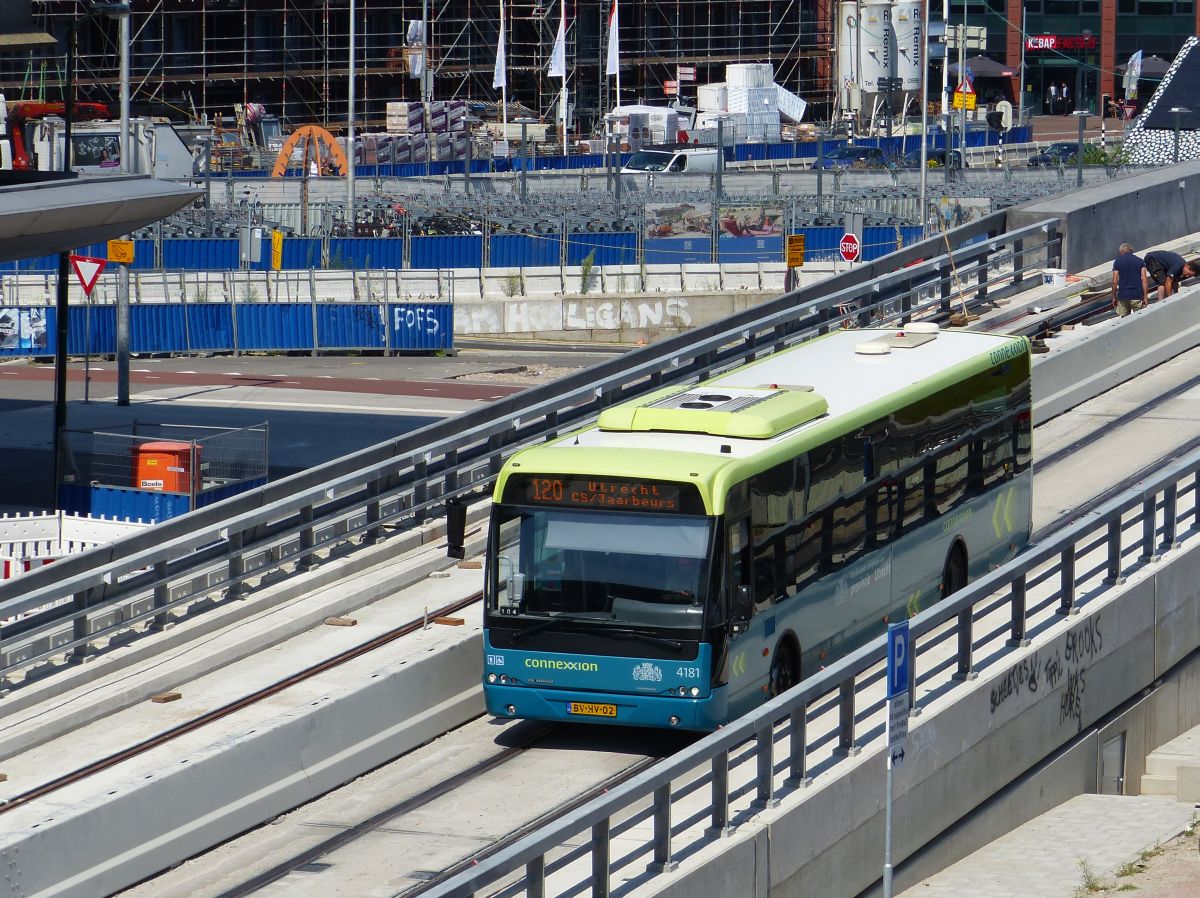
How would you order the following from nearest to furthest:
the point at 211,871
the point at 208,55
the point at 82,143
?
the point at 211,871 → the point at 82,143 → the point at 208,55

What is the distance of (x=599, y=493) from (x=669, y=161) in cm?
5825

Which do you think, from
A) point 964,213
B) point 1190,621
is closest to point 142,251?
point 964,213

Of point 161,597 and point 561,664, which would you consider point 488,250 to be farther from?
point 561,664

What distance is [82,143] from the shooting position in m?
62.8

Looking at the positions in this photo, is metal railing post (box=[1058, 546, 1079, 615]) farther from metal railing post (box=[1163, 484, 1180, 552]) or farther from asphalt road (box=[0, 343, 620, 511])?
asphalt road (box=[0, 343, 620, 511])

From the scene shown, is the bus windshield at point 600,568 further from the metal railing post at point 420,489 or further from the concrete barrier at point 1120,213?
the concrete barrier at point 1120,213

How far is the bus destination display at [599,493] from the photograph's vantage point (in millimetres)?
14586

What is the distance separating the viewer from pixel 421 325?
148 ft

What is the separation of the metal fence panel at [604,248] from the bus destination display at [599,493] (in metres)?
38.0

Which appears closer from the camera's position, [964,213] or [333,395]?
[333,395]

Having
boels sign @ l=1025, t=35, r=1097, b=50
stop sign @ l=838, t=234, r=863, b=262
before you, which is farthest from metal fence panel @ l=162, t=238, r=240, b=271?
boels sign @ l=1025, t=35, r=1097, b=50

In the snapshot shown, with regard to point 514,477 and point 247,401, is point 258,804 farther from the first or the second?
point 247,401

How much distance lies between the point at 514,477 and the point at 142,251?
129 feet

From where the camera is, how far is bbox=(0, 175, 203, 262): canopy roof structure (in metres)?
21.9
